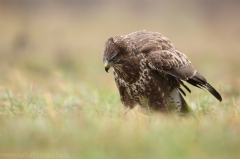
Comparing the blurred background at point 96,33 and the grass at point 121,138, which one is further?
the blurred background at point 96,33

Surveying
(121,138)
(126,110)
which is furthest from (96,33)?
(121,138)

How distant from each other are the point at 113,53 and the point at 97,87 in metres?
2.89

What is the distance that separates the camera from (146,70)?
6633 mm

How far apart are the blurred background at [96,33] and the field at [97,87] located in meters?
0.03

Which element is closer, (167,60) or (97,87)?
(167,60)

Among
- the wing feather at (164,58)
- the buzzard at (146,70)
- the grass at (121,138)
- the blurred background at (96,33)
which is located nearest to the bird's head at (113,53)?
the buzzard at (146,70)

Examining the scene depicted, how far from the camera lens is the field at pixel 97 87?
14.9 feet

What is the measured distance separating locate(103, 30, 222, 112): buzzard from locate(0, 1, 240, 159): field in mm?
251

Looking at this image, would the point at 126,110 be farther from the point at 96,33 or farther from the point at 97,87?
→ the point at 96,33

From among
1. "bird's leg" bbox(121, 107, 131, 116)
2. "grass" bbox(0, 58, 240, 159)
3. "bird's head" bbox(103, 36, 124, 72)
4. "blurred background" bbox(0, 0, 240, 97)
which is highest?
"bird's head" bbox(103, 36, 124, 72)

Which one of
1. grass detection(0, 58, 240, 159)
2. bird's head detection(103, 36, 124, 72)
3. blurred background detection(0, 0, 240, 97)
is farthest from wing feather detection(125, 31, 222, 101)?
blurred background detection(0, 0, 240, 97)

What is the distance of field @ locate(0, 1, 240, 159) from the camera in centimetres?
Answer: 455

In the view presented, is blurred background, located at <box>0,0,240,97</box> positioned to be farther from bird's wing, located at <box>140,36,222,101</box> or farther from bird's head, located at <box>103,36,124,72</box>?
bird's head, located at <box>103,36,124,72</box>

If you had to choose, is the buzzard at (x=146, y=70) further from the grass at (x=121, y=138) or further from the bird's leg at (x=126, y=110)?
the grass at (x=121, y=138)
